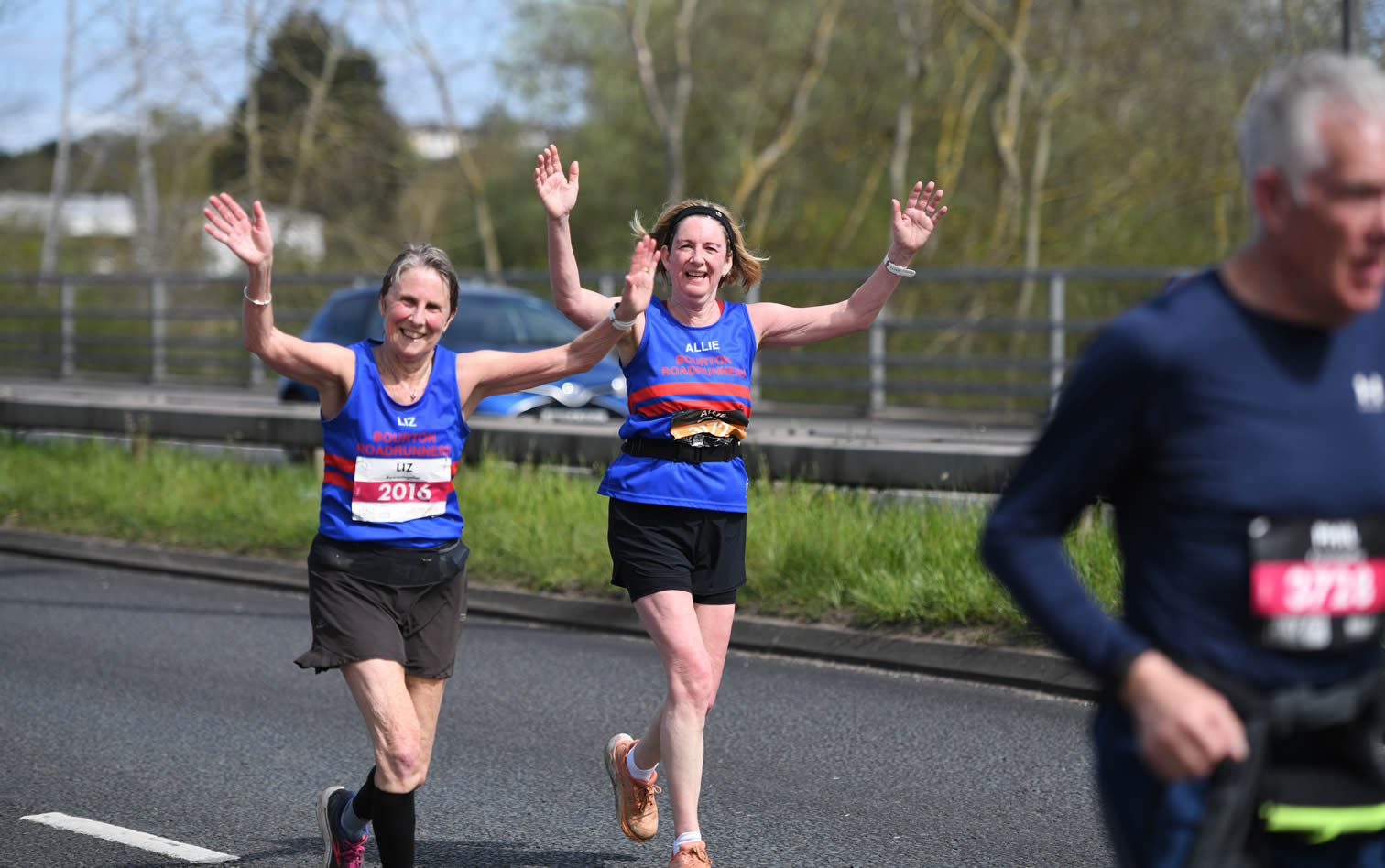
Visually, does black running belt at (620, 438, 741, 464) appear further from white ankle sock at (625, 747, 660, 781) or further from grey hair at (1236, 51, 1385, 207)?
grey hair at (1236, 51, 1385, 207)

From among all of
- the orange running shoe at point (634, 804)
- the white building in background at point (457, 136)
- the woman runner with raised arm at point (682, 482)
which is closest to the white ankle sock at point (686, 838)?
the woman runner with raised arm at point (682, 482)

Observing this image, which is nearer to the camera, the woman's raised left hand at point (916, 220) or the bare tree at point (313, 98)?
the woman's raised left hand at point (916, 220)

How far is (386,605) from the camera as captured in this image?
13.7 feet

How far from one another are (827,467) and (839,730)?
3524mm

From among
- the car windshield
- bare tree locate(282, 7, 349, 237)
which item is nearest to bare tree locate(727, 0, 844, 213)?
bare tree locate(282, 7, 349, 237)

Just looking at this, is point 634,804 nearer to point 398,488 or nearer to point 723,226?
point 398,488

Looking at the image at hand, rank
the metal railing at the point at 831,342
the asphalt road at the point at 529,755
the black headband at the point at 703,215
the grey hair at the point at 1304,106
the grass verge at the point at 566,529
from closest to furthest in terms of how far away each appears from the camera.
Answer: the grey hair at the point at 1304,106, the black headband at the point at 703,215, the asphalt road at the point at 529,755, the grass verge at the point at 566,529, the metal railing at the point at 831,342

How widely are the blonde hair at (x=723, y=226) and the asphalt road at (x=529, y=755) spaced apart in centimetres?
180

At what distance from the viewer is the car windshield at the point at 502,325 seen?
15.8 meters

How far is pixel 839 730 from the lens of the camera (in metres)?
6.54

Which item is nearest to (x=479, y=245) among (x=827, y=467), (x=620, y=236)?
(x=620, y=236)

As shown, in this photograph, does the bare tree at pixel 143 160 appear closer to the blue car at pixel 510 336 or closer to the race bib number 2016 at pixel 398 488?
the blue car at pixel 510 336

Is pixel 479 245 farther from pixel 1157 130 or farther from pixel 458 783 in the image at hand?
pixel 458 783

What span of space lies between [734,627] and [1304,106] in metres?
6.64
